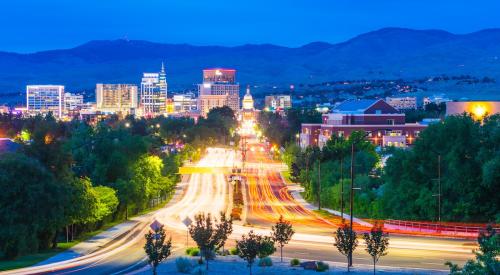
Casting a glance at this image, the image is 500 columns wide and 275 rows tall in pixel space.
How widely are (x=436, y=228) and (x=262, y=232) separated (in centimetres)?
1139

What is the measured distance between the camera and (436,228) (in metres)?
57.2

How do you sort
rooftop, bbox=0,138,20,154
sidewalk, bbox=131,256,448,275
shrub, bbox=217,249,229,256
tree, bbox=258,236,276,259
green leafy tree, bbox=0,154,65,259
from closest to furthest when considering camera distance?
1. sidewalk, bbox=131,256,448,275
2. tree, bbox=258,236,276,259
3. shrub, bbox=217,249,229,256
4. green leafy tree, bbox=0,154,65,259
5. rooftop, bbox=0,138,20,154

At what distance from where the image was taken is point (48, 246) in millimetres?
52750

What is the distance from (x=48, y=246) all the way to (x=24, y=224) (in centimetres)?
554

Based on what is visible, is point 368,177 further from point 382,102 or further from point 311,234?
point 382,102

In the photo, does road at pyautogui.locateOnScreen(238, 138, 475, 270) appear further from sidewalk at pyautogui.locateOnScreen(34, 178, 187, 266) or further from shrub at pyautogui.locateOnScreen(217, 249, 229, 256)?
sidewalk at pyautogui.locateOnScreen(34, 178, 187, 266)

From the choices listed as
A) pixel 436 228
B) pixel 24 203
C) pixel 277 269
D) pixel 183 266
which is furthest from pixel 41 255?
pixel 436 228

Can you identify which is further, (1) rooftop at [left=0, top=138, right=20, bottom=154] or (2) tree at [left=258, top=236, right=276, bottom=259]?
(1) rooftop at [left=0, top=138, right=20, bottom=154]

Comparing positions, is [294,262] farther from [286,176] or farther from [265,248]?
[286,176]

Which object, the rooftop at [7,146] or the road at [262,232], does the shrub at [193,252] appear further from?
the rooftop at [7,146]

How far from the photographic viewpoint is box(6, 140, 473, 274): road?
43.6 meters

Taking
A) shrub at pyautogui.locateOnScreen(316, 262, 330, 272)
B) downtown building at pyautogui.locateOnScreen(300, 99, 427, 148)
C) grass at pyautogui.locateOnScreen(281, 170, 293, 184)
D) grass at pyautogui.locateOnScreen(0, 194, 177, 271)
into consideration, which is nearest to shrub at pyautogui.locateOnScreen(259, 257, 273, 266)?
shrub at pyautogui.locateOnScreen(316, 262, 330, 272)

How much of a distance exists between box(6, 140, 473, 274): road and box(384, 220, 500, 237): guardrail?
298 centimetres

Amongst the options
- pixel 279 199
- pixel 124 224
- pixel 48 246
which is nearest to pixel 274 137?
pixel 279 199
